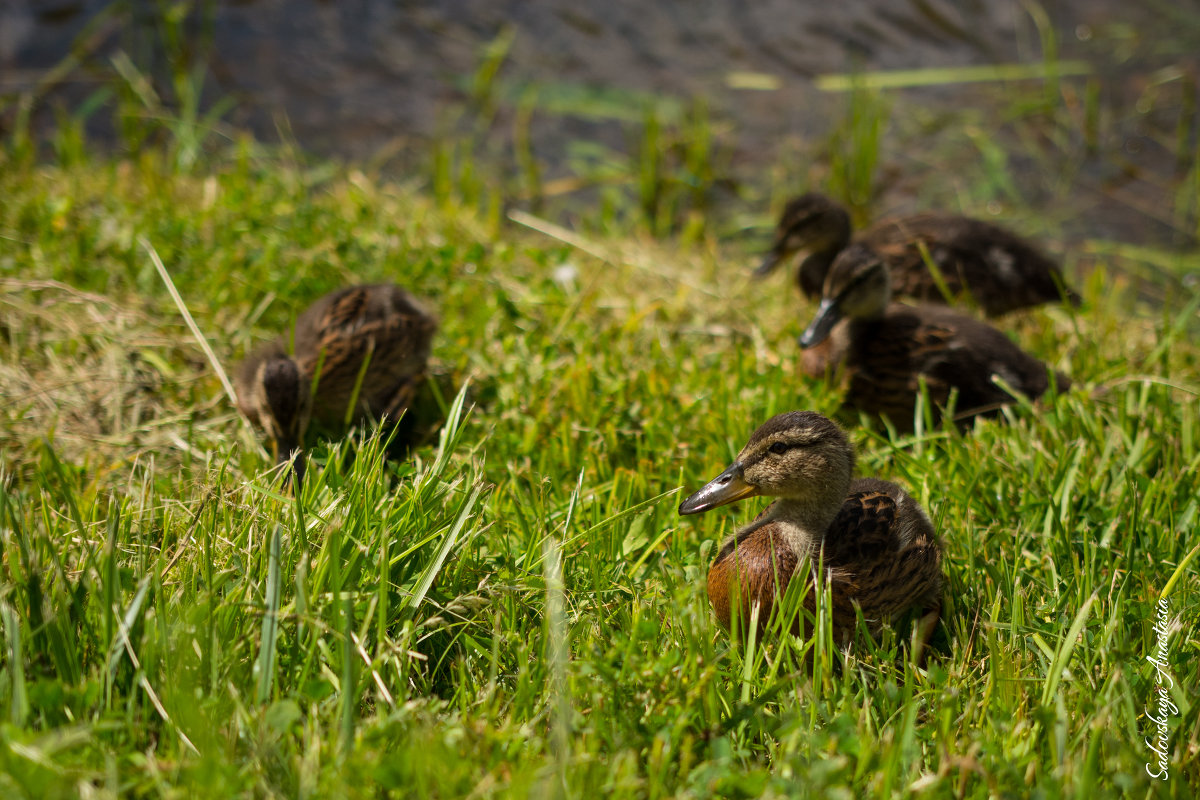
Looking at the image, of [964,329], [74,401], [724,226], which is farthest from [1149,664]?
[724,226]

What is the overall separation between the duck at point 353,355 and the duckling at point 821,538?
145 cm

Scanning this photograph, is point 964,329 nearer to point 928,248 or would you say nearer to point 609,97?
point 928,248

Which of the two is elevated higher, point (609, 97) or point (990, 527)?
point (609, 97)

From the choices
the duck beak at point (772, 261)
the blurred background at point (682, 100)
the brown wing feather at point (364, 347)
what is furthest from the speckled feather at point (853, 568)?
the blurred background at point (682, 100)

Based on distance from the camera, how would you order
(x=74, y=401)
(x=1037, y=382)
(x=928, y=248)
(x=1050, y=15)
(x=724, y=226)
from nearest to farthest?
(x=74, y=401)
(x=1037, y=382)
(x=928, y=248)
(x=724, y=226)
(x=1050, y=15)

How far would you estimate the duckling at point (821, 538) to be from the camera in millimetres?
2570

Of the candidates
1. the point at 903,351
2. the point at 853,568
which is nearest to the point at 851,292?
the point at 903,351

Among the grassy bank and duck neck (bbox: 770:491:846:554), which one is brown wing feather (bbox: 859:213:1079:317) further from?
duck neck (bbox: 770:491:846:554)

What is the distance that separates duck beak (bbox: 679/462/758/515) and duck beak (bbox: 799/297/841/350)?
60.6 inches

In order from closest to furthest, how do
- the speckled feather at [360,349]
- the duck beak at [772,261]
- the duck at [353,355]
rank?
the duck at [353,355]
the speckled feather at [360,349]
the duck beak at [772,261]

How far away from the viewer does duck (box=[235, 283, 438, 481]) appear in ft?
11.8

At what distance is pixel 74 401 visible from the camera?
3.56 m

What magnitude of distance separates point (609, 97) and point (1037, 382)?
4811mm

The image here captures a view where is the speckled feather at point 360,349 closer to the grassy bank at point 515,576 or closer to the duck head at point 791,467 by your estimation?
the grassy bank at point 515,576
